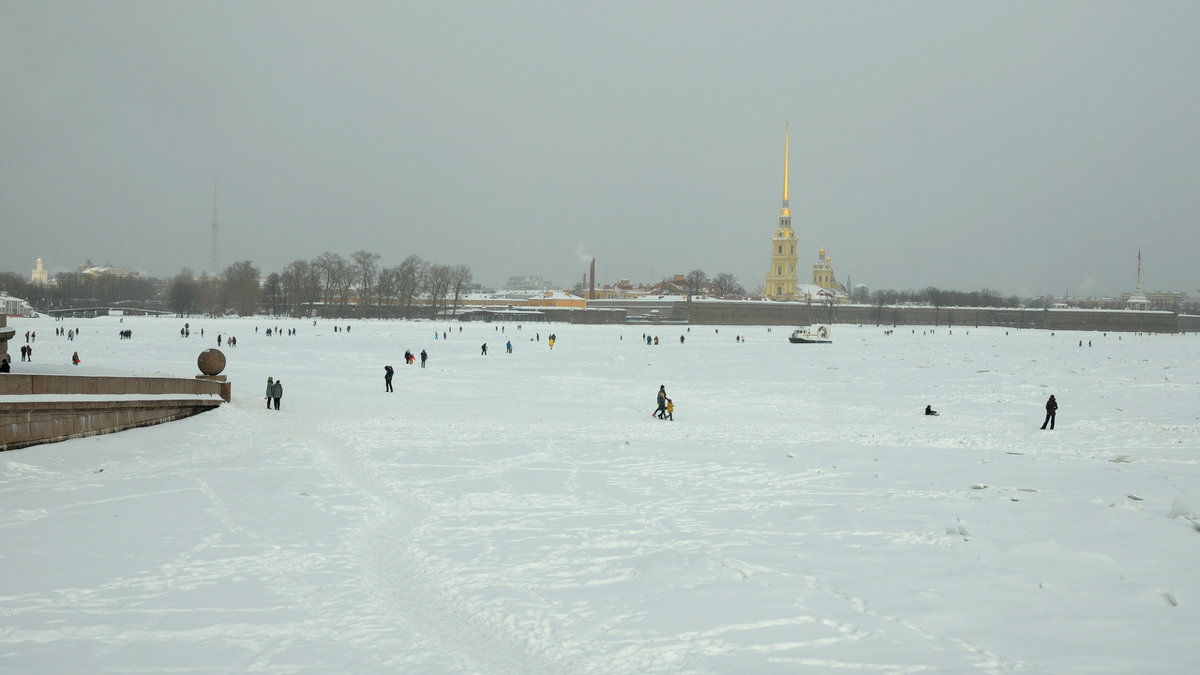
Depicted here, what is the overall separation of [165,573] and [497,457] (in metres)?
6.77

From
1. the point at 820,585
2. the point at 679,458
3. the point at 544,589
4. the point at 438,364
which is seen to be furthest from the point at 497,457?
the point at 438,364

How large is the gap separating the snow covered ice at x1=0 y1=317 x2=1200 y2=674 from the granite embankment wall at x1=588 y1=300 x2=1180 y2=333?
90.5 metres

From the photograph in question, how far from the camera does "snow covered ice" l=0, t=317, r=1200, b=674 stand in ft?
20.9

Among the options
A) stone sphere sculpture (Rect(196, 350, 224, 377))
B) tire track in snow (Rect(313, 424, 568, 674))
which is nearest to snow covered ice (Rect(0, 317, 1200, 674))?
tire track in snow (Rect(313, 424, 568, 674))

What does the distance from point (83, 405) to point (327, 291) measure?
93.9 meters

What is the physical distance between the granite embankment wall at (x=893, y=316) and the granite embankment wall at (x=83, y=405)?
94.4 metres

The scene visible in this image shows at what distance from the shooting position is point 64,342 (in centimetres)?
4522

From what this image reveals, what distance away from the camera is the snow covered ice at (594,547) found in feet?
20.9

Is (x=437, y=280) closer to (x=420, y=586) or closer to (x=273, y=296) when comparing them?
(x=273, y=296)

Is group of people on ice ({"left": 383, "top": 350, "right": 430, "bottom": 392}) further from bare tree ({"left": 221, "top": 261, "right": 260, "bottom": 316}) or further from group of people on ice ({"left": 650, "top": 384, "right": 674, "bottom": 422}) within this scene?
bare tree ({"left": 221, "top": 261, "right": 260, "bottom": 316})

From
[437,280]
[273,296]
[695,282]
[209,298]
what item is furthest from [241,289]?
[695,282]

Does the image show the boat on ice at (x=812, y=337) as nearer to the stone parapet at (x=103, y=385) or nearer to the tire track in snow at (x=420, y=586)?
the stone parapet at (x=103, y=385)

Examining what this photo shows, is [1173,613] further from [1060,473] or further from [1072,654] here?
[1060,473]

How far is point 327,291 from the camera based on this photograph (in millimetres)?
104062
